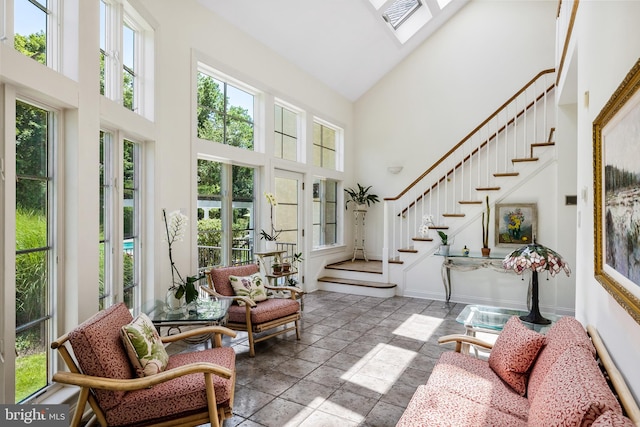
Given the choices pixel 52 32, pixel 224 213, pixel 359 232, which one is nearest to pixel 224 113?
pixel 224 213

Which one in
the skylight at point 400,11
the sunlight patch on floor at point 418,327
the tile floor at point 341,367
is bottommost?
the tile floor at point 341,367

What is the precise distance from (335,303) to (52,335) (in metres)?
3.81

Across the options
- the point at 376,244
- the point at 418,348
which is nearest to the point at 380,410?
the point at 418,348

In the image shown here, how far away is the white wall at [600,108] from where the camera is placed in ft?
4.62

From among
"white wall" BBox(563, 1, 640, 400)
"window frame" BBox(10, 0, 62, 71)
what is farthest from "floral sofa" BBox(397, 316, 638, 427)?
"window frame" BBox(10, 0, 62, 71)

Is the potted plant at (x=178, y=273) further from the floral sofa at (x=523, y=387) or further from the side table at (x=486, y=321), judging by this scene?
the side table at (x=486, y=321)

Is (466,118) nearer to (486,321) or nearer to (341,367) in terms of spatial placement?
(486,321)

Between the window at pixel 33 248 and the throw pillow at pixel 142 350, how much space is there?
626 mm

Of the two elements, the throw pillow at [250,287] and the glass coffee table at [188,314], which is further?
the throw pillow at [250,287]

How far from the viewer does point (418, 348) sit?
3760 millimetres

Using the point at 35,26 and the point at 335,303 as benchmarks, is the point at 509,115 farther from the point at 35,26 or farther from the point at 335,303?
the point at 35,26

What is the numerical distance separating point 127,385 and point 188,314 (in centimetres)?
114

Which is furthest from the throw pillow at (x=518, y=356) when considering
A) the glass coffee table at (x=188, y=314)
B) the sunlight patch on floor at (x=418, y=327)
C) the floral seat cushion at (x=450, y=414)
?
the glass coffee table at (x=188, y=314)

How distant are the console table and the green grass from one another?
15.4 ft
